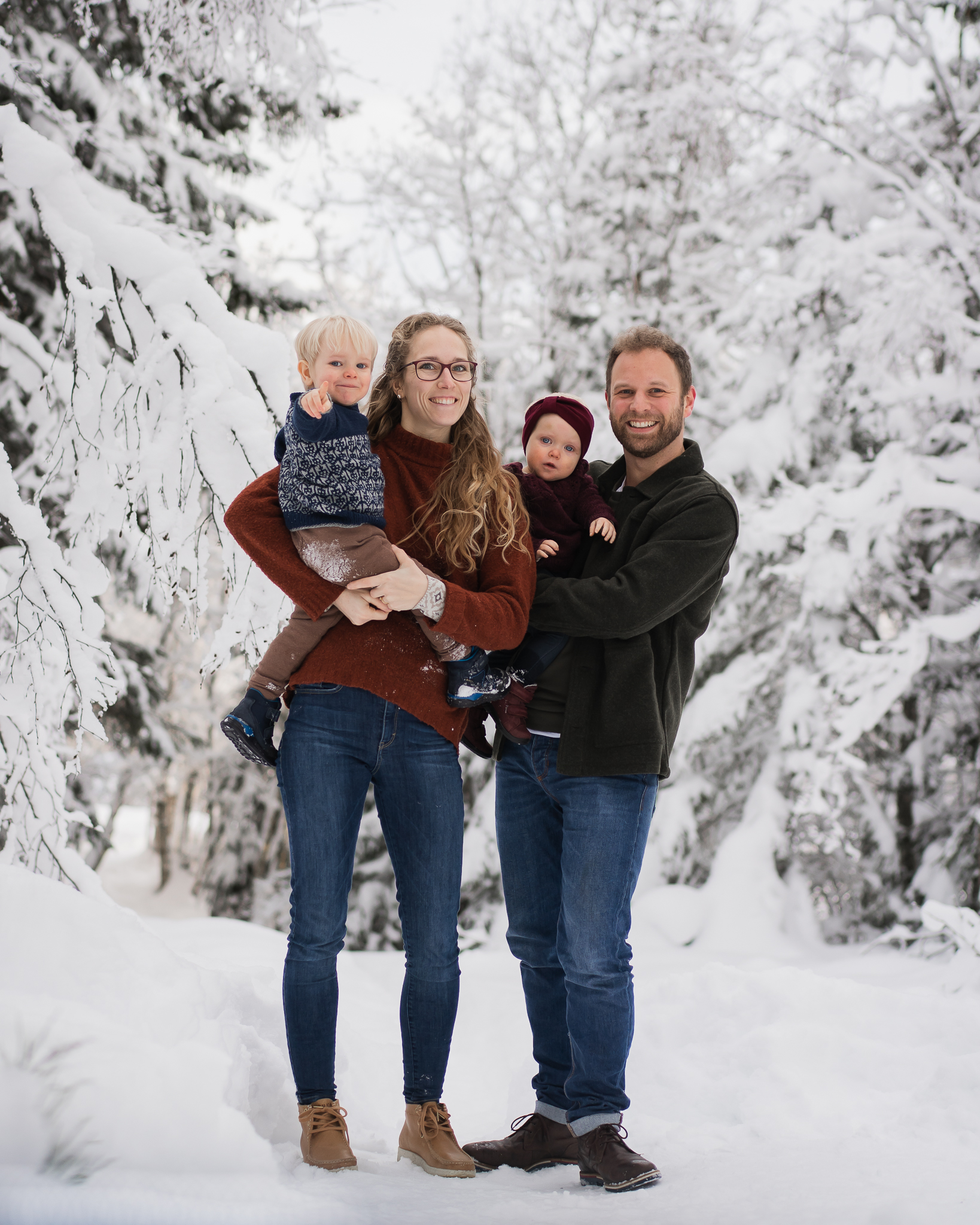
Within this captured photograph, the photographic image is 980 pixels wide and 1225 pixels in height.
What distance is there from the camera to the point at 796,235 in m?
8.36

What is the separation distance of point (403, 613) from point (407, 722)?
0.28 meters

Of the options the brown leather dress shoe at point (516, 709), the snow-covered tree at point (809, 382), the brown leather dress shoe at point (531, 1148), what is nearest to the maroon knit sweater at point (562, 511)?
the brown leather dress shoe at point (516, 709)

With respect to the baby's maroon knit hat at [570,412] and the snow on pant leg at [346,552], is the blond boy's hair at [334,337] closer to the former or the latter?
the snow on pant leg at [346,552]

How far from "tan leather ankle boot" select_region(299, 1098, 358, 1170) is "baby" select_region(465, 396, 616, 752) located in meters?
1.01

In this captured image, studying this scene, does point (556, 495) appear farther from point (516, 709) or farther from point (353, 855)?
point (353, 855)

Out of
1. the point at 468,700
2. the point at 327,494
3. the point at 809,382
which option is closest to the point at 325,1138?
the point at 468,700

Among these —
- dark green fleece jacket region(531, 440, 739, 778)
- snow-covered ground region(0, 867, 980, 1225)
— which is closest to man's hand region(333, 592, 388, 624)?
dark green fleece jacket region(531, 440, 739, 778)

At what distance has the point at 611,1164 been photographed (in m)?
2.45

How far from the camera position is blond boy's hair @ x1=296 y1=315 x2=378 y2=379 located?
240 cm

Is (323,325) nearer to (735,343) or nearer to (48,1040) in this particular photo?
(48,1040)

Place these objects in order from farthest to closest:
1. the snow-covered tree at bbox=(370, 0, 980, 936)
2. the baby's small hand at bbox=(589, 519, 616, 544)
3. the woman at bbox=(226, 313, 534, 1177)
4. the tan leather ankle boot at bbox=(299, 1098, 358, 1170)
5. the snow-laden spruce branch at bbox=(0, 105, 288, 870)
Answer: the snow-covered tree at bbox=(370, 0, 980, 936), the snow-laden spruce branch at bbox=(0, 105, 288, 870), the baby's small hand at bbox=(589, 519, 616, 544), the woman at bbox=(226, 313, 534, 1177), the tan leather ankle boot at bbox=(299, 1098, 358, 1170)

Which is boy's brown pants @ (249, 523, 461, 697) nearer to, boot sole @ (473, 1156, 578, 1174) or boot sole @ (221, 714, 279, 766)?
boot sole @ (221, 714, 279, 766)

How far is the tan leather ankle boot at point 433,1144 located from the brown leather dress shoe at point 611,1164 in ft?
0.94

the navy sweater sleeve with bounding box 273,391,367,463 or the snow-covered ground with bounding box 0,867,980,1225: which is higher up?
the navy sweater sleeve with bounding box 273,391,367,463
